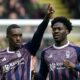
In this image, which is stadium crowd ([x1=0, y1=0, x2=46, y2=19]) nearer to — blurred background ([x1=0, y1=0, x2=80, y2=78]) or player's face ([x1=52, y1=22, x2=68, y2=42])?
blurred background ([x1=0, y1=0, x2=80, y2=78])

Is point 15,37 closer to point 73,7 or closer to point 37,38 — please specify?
point 37,38

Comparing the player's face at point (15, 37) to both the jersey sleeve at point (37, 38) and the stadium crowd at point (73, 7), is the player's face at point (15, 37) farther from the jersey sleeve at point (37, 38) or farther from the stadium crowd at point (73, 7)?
the stadium crowd at point (73, 7)

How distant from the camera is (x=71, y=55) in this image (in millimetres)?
7758

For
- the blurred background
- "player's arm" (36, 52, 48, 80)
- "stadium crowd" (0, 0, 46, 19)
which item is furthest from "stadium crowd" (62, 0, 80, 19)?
"player's arm" (36, 52, 48, 80)

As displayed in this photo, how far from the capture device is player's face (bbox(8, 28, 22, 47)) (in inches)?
307

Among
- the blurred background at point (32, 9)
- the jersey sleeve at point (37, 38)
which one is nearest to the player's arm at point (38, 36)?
the jersey sleeve at point (37, 38)

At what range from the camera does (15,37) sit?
785 centimetres

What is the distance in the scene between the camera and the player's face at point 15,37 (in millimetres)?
7789

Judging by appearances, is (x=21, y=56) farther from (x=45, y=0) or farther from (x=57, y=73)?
(x=45, y=0)

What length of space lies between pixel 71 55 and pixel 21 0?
633 centimetres

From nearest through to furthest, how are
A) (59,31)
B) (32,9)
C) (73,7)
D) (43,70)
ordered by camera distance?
(59,31), (43,70), (32,9), (73,7)

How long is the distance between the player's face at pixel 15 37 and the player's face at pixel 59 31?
0.45 meters

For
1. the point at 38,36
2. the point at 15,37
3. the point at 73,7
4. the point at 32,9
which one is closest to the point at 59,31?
the point at 38,36

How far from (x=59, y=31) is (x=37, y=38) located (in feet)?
1.14
